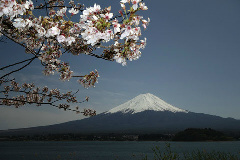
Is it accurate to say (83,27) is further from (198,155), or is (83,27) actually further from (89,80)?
(198,155)

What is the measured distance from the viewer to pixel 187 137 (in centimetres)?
15075

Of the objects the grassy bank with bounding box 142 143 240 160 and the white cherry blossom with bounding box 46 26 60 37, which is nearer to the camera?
the white cherry blossom with bounding box 46 26 60 37

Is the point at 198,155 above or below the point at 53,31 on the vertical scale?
below

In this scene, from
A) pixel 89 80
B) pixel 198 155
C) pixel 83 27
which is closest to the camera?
pixel 83 27

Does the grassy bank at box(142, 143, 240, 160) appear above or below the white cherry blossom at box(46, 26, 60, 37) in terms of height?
below

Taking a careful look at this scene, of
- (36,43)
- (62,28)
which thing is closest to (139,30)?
(62,28)

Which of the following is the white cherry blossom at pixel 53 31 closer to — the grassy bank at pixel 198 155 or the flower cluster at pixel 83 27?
the flower cluster at pixel 83 27

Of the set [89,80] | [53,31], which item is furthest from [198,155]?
[53,31]

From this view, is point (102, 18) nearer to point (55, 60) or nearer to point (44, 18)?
point (44, 18)

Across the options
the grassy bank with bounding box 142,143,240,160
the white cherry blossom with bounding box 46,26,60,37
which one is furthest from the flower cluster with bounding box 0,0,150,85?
the grassy bank with bounding box 142,143,240,160

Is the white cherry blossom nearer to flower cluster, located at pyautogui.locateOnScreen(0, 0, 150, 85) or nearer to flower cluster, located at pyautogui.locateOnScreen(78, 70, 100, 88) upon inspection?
flower cluster, located at pyautogui.locateOnScreen(0, 0, 150, 85)

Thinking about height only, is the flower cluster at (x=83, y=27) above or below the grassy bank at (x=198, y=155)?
above

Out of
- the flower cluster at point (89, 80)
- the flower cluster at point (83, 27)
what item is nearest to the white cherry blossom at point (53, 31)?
the flower cluster at point (83, 27)

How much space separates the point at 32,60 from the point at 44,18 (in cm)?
108
